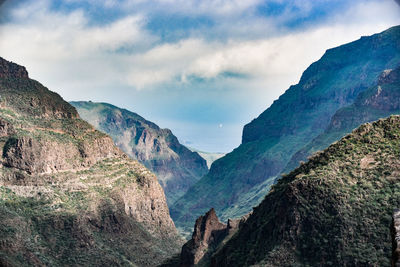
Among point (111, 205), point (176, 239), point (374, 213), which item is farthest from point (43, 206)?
point (374, 213)

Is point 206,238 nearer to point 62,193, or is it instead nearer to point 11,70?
point 62,193

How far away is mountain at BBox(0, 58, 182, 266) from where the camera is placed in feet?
458

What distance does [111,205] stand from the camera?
556ft

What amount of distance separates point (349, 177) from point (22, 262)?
73.0 m

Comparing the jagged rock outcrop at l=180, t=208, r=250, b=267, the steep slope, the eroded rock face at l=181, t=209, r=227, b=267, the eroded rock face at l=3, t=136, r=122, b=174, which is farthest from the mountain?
the steep slope

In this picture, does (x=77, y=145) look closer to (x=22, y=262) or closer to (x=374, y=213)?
(x=22, y=262)

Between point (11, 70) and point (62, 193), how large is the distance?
53563 millimetres

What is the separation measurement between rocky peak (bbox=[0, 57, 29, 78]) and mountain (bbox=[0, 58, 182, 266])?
34 cm

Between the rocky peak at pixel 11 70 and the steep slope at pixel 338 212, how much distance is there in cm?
12205

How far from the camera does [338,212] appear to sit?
8031cm

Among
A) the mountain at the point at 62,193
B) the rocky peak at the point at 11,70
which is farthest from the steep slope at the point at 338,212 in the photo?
the rocky peak at the point at 11,70

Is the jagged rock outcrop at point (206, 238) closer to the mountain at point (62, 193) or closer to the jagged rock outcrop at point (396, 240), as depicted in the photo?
the mountain at point (62, 193)

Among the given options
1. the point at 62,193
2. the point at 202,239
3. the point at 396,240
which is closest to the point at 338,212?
the point at 202,239

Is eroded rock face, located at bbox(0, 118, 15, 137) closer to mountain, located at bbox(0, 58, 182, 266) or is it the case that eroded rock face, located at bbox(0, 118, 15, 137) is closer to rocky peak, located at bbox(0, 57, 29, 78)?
mountain, located at bbox(0, 58, 182, 266)
